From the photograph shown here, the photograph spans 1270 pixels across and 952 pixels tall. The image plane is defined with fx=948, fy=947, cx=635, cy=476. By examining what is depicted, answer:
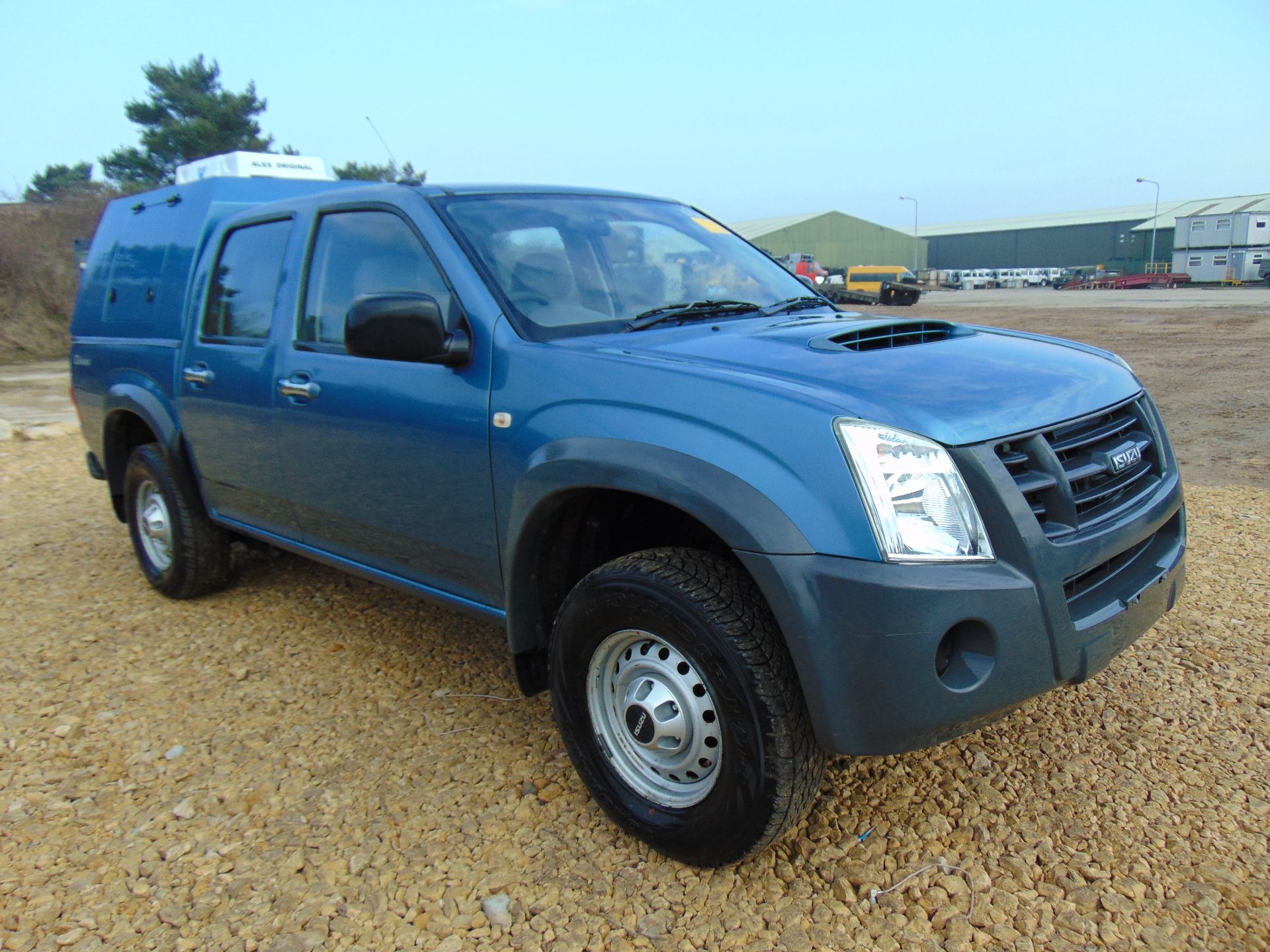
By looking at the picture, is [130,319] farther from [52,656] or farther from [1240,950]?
[1240,950]

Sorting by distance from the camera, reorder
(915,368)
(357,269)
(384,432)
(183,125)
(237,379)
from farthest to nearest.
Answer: (183,125) < (237,379) < (357,269) < (384,432) < (915,368)

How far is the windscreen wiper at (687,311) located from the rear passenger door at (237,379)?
1.54 meters

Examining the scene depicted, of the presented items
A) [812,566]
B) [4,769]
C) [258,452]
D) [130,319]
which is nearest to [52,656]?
[4,769]

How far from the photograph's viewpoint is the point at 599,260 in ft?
10.7

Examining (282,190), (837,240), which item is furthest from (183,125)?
(837,240)

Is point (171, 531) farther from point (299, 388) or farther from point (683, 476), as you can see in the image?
point (683, 476)

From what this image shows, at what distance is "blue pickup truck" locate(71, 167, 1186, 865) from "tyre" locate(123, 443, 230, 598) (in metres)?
0.56

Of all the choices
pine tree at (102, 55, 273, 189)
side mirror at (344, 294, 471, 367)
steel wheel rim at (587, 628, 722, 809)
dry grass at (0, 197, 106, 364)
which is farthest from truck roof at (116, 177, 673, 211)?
pine tree at (102, 55, 273, 189)

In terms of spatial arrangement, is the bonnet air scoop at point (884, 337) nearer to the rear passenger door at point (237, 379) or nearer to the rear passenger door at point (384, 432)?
the rear passenger door at point (384, 432)

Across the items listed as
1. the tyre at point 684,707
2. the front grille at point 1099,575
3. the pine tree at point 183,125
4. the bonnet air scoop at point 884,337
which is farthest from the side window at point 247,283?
the pine tree at point 183,125

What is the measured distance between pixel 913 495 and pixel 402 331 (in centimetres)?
151

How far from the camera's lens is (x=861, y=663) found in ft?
6.77

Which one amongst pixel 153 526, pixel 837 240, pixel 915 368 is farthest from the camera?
pixel 837 240

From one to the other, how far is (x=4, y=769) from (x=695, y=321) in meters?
2.73
